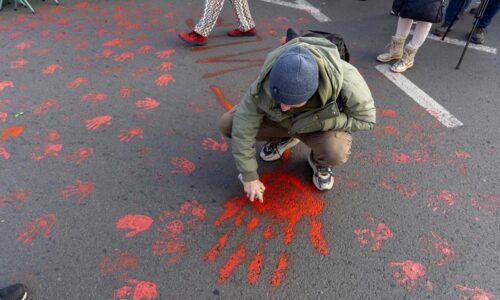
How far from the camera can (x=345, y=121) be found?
65.4 inches

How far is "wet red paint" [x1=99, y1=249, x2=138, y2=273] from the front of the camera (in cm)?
160

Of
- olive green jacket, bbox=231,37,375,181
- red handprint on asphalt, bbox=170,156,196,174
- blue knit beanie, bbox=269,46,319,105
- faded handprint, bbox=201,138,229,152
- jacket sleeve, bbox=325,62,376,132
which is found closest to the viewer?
blue knit beanie, bbox=269,46,319,105

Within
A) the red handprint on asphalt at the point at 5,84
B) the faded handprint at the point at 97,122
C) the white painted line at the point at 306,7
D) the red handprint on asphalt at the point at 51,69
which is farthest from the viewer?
the white painted line at the point at 306,7

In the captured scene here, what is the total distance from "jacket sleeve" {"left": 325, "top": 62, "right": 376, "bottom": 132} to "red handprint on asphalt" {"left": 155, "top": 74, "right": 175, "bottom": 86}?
69.0 inches

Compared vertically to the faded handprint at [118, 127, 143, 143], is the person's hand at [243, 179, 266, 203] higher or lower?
higher

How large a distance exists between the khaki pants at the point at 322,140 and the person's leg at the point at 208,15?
178 centimetres

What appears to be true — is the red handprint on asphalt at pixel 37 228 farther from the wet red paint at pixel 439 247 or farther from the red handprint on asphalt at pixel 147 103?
the wet red paint at pixel 439 247

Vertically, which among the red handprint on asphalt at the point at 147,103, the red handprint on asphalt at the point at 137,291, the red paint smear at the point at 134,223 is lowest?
the red handprint on asphalt at the point at 137,291

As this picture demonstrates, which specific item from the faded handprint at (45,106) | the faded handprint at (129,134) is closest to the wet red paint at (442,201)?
the faded handprint at (129,134)

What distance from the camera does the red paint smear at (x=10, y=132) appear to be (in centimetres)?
232

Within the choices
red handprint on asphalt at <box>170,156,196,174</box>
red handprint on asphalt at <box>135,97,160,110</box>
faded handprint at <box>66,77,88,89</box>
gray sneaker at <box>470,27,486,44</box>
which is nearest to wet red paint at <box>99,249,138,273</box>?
red handprint on asphalt at <box>170,156,196,174</box>

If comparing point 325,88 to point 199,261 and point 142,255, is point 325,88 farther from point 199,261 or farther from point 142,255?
point 142,255

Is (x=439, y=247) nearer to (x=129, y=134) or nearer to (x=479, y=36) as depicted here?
(x=129, y=134)

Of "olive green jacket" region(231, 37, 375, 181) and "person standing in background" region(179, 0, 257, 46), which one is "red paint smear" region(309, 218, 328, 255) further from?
"person standing in background" region(179, 0, 257, 46)
